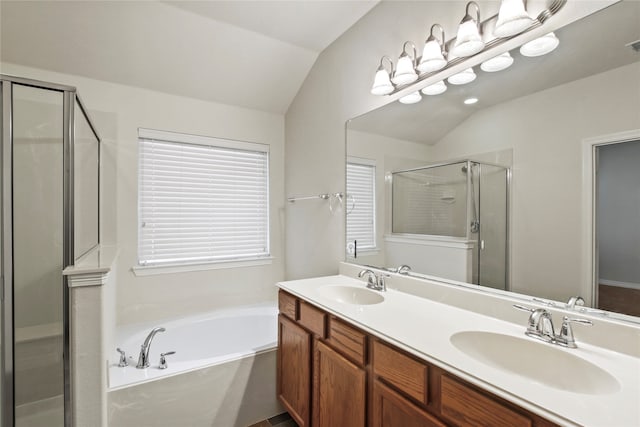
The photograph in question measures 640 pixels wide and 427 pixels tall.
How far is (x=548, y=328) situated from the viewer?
1.06 m

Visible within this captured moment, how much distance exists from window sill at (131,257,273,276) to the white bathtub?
42 cm

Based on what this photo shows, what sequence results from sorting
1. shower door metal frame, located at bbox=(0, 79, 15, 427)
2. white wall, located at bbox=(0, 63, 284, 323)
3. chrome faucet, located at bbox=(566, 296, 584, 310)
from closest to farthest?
chrome faucet, located at bbox=(566, 296, 584, 310)
shower door metal frame, located at bbox=(0, 79, 15, 427)
white wall, located at bbox=(0, 63, 284, 323)

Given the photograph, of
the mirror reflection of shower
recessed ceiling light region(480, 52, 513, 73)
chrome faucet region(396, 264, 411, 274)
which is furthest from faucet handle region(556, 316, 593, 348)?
recessed ceiling light region(480, 52, 513, 73)

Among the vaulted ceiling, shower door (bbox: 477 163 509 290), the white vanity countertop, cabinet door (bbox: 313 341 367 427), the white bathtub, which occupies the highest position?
the vaulted ceiling

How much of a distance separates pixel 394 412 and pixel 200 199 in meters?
2.32

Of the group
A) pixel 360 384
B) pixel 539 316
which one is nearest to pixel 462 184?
pixel 539 316

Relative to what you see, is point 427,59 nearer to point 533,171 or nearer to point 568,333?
point 533,171

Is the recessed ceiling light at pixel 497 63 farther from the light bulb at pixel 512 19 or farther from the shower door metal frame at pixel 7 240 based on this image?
the shower door metal frame at pixel 7 240

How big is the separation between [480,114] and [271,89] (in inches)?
78.6

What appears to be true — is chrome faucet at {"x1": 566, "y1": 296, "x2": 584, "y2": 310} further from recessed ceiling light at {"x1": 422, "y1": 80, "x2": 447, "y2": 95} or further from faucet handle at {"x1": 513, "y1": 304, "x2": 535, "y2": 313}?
recessed ceiling light at {"x1": 422, "y1": 80, "x2": 447, "y2": 95}

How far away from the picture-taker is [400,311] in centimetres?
144

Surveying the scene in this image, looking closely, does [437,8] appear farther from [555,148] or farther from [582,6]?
[555,148]

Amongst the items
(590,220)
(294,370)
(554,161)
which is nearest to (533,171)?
(554,161)

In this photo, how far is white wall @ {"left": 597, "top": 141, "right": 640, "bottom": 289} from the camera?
991 mm
